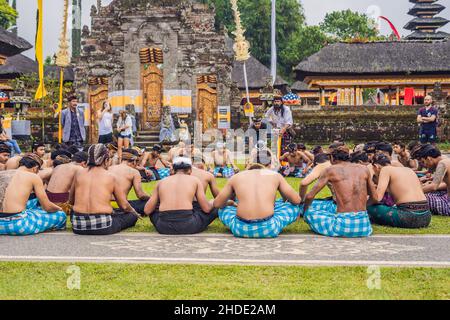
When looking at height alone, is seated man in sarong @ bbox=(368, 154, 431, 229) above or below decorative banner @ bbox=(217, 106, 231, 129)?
below

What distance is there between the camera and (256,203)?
7812 mm

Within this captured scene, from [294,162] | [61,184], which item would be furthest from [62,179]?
[294,162]

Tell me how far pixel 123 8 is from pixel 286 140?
1531 cm

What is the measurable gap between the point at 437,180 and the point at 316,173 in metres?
1.70

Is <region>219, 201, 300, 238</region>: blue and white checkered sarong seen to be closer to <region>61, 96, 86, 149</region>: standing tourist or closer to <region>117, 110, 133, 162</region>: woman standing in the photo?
<region>61, 96, 86, 149</region>: standing tourist

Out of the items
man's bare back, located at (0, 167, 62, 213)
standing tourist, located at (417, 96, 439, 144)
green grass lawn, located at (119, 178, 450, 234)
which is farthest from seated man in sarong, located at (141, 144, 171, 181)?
man's bare back, located at (0, 167, 62, 213)

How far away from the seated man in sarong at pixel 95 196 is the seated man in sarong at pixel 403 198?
135 inches

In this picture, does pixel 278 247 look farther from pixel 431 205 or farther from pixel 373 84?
pixel 373 84

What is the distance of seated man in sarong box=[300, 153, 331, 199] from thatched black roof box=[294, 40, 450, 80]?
94.5 feet

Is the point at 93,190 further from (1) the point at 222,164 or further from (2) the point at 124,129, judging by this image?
(2) the point at 124,129

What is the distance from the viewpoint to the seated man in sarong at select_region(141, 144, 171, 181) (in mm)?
15266

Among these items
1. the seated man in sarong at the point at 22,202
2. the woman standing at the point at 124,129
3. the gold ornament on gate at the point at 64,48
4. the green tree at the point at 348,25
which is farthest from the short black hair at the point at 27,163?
the green tree at the point at 348,25

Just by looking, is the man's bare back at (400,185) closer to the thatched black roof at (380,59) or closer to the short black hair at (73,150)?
the short black hair at (73,150)

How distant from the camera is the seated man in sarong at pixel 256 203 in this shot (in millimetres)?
7828
